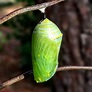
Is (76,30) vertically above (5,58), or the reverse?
(76,30)

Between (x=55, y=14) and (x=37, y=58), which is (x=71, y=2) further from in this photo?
(x=37, y=58)

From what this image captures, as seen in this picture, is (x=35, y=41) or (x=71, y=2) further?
(x=71, y=2)

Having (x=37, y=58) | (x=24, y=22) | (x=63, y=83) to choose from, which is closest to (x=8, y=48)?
(x=24, y=22)

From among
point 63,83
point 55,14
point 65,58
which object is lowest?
point 63,83

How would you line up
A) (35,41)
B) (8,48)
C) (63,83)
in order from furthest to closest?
1. (8,48)
2. (63,83)
3. (35,41)

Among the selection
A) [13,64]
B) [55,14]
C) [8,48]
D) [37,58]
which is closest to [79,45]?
[55,14]

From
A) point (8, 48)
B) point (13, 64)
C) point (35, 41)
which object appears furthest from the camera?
point (8, 48)
